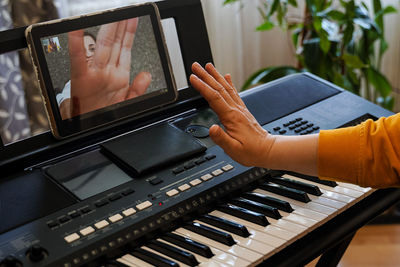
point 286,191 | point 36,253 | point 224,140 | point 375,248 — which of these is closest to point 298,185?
point 286,191

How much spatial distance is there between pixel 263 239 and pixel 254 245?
3cm

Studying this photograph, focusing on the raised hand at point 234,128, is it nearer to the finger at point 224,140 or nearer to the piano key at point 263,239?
the finger at point 224,140

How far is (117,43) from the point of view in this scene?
1178 millimetres

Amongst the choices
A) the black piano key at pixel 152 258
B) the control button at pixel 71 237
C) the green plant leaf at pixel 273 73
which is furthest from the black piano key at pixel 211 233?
the green plant leaf at pixel 273 73

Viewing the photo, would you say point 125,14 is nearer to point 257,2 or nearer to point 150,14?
point 150,14

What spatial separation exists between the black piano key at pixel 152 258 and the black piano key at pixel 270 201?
276mm

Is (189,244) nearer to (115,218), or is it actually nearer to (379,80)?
(115,218)

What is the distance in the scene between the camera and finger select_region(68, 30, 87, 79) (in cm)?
111

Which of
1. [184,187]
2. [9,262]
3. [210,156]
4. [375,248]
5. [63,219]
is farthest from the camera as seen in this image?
[375,248]

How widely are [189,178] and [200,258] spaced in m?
0.21

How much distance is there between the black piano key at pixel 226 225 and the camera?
102cm

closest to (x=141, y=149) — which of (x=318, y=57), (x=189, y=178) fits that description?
(x=189, y=178)

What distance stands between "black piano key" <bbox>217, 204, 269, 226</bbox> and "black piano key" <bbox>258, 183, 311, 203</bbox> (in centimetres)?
11

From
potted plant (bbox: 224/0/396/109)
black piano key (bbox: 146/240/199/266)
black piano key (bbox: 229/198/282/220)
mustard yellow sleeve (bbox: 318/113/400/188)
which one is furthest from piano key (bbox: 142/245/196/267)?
potted plant (bbox: 224/0/396/109)
